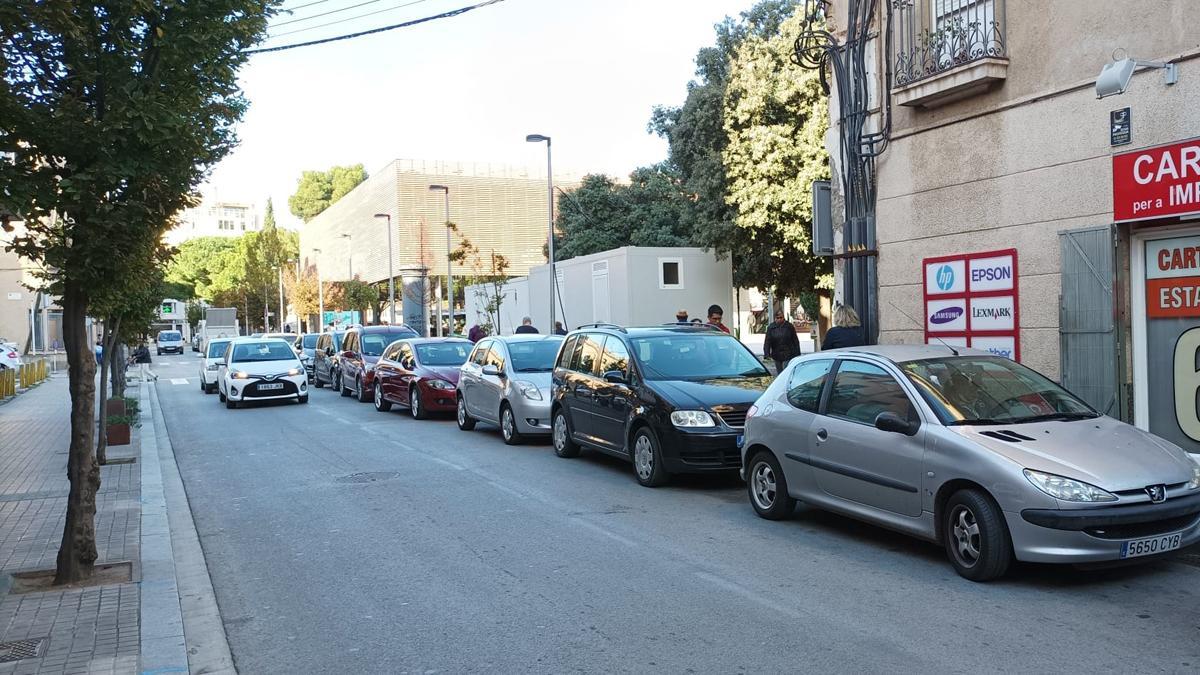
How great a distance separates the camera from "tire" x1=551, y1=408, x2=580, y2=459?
1197 cm

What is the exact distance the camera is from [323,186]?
10925 cm

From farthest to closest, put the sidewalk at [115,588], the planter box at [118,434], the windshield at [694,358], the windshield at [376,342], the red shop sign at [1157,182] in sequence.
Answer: the windshield at [376,342] < the planter box at [118,434] < the windshield at [694,358] < the red shop sign at [1157,182] < the sidewalk at [115,588]

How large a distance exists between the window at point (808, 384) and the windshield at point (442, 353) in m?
11.0

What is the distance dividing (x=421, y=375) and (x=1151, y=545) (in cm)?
1345

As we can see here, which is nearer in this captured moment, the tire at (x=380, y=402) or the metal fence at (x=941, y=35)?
the metal fence at (x=941, y=35)

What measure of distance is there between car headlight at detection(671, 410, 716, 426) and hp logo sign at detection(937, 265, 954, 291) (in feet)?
15.3

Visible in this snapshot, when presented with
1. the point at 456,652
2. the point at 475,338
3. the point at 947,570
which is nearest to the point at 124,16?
the point at 456,652

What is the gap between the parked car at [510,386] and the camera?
1337 centimetres

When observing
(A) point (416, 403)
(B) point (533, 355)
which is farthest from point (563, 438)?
(A) point (416, 403)

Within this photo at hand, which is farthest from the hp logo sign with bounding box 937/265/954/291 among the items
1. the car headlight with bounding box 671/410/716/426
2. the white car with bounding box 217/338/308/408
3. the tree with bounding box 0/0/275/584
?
the white car with bounding box 217/338/308/408

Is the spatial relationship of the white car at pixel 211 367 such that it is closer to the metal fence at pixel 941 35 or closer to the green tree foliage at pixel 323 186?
the metal fence at pixel 941 35

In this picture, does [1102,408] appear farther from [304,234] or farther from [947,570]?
[304,234]

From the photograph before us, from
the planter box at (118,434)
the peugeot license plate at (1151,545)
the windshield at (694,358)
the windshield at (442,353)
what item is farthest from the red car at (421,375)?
the peugeot license plate at (1151,545)

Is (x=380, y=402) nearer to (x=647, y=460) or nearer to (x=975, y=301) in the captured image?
(x=647, y=460)
